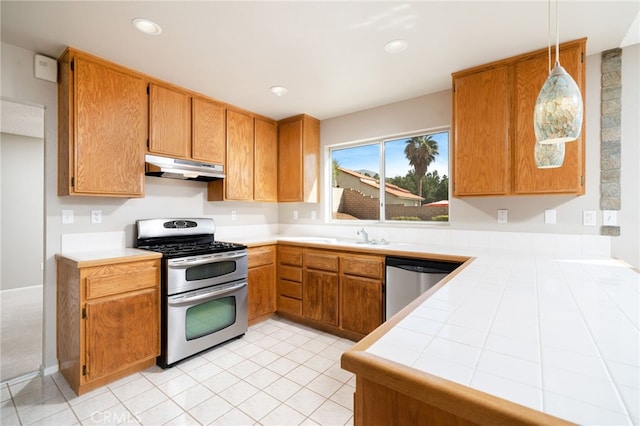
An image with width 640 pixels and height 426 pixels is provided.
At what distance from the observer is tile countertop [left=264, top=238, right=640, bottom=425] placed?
536mm

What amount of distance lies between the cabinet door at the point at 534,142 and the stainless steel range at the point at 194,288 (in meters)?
2.52

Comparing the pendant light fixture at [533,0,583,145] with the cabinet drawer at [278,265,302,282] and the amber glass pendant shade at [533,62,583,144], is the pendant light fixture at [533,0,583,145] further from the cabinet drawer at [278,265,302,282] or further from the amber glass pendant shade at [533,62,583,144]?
the cabinet drawer at [278,265,302,282]

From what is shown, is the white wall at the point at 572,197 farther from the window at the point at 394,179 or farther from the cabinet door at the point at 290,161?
the cabinet door at the point at 290,161

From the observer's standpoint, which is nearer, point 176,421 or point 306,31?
point 176,421

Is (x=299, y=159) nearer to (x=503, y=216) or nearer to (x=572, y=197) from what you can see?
(x=503, y=216)

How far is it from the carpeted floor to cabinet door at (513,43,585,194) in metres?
4.09

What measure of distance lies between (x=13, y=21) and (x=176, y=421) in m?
2.69

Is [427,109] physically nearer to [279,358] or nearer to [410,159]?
[410,159]

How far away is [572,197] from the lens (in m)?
2.27

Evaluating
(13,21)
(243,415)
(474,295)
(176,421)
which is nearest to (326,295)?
(243,415)

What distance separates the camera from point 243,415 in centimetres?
177

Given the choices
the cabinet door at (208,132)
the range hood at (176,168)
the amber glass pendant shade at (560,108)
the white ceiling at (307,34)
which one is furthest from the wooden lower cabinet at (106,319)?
the amber glass pendant shade at (560,108)

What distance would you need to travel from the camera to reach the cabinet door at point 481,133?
2.30m

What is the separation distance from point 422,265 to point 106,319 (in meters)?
2.40
